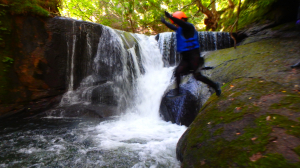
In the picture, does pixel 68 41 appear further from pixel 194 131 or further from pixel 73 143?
pixel 194 131

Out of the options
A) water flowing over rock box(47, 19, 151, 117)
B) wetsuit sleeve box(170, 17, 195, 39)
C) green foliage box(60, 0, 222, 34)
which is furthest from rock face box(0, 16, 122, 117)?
green foliage box(60, 0, 222, 34)

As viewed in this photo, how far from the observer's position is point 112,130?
484 centimetres

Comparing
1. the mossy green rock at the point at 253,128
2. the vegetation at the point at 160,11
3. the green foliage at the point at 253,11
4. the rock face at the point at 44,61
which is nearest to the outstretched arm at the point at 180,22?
the mossy green rock at the point at 253,128

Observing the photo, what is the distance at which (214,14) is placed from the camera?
532 inches

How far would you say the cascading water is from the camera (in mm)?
3043

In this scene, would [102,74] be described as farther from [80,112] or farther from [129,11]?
[129,11]

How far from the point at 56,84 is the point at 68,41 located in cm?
198

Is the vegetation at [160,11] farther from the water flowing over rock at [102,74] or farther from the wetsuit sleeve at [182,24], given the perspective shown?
the wetsuit sleeve at [182,24]

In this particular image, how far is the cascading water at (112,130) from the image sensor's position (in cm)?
304

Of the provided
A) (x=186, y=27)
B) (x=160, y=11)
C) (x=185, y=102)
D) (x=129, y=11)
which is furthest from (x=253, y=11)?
(x=129, y=11)

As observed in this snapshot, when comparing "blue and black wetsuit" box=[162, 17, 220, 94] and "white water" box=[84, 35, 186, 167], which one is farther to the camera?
"white water" box=[84, 35, 186, 167]

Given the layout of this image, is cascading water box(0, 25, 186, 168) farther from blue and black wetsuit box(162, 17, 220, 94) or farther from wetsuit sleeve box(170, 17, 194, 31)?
wetsuit sleeve box(170, 17, 194, 31)

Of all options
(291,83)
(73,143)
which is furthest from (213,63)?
(73,143)

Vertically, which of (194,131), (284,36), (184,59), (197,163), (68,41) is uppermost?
(68,41)
